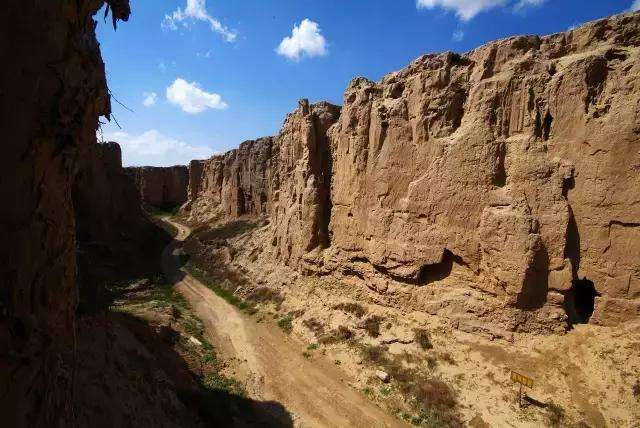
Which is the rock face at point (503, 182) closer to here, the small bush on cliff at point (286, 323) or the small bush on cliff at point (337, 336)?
the small bush on cliff at point (337, 336)

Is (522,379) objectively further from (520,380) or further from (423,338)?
(423,338)

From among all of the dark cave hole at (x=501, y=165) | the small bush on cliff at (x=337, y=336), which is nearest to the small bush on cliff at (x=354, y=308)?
the small bush on cliff at (x=337, y=336)

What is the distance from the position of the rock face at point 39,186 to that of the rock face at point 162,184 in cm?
9288

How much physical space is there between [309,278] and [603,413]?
Answer: 1911 cm

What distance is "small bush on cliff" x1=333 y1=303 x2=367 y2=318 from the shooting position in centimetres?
2420

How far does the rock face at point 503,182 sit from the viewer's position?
16609 mm

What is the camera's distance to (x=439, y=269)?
2183cm

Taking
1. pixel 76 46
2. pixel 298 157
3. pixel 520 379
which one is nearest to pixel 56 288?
pixel 76 46

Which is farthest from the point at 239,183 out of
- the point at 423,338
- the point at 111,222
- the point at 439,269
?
the point at 423,338

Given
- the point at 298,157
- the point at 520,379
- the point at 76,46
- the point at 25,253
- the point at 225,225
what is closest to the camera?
the point at 25,253

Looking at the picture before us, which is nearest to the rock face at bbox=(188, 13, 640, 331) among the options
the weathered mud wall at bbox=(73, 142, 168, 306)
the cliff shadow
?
the cliff shadow

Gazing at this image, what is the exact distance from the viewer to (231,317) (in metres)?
28.7

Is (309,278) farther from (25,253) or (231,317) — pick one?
(25,253)

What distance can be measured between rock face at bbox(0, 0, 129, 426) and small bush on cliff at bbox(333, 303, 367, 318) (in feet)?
62.3
